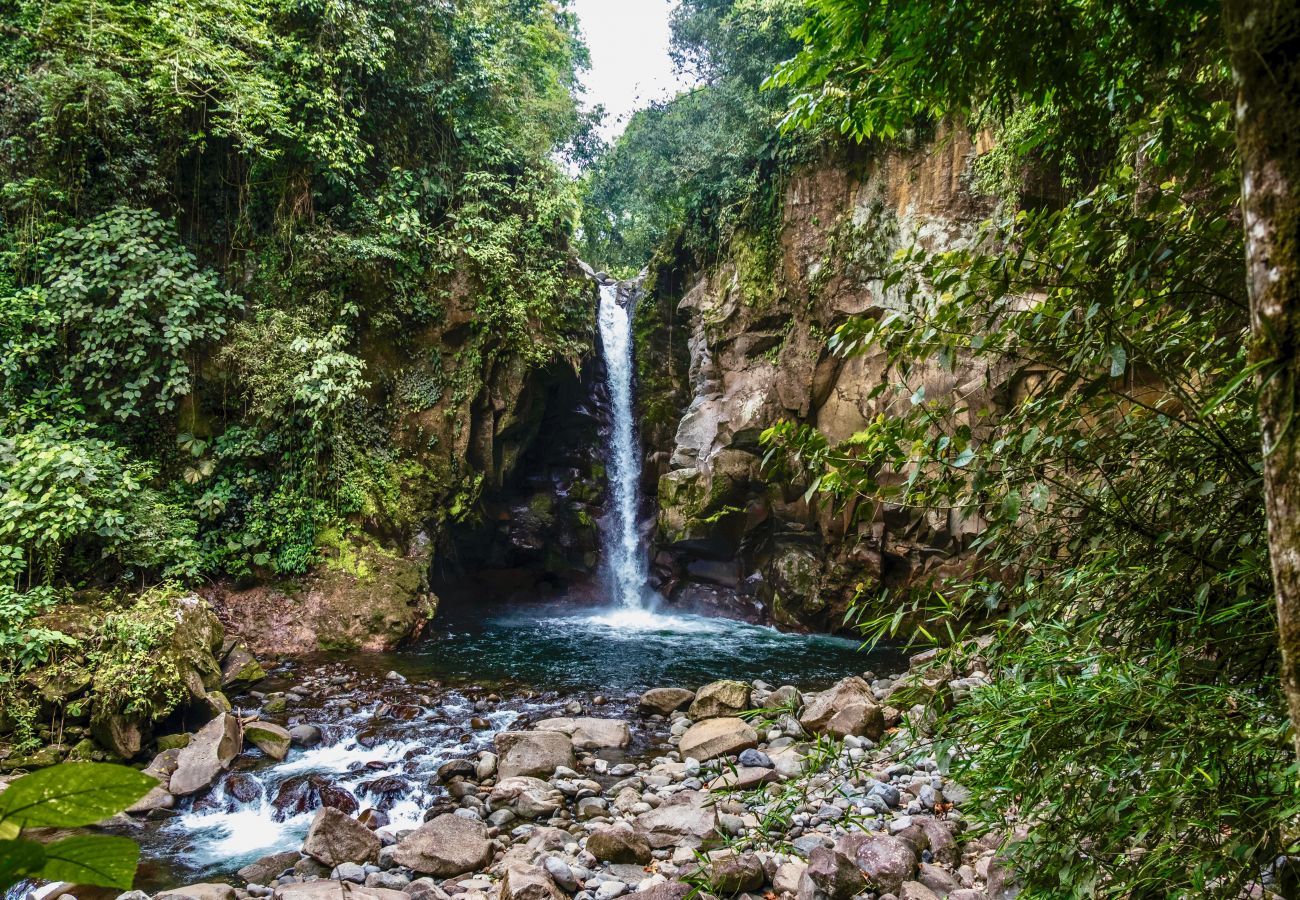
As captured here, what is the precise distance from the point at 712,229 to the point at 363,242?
651 cm

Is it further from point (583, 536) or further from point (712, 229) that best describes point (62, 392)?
point (712, 229)

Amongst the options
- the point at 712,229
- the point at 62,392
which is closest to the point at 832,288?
the point at 712,229

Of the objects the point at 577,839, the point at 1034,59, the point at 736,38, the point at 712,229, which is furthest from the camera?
the point at 712,229

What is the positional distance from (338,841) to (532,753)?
1663mm

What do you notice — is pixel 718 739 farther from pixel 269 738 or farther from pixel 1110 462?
pixel 1110 462

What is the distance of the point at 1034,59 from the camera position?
1725 mm

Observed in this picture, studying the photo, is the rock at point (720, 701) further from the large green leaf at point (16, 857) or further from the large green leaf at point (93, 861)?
the large green leaf at point (16, 857)

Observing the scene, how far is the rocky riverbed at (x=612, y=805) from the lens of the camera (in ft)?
10.8

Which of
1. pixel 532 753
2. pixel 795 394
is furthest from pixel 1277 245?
pixel 795 394

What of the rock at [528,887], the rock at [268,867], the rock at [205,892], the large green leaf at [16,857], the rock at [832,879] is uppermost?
the large green leaf at [16,857]

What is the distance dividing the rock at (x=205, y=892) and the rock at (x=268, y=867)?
10.3 inches

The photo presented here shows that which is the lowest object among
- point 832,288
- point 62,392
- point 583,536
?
point 583,536

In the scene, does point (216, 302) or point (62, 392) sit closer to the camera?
point (62, 392)

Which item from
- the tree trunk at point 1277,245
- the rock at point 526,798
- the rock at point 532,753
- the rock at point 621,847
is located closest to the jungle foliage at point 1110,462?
the tree trunk at point 1277,245
